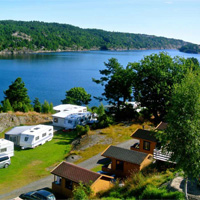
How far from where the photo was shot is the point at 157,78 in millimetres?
35781

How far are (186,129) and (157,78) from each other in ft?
79.7

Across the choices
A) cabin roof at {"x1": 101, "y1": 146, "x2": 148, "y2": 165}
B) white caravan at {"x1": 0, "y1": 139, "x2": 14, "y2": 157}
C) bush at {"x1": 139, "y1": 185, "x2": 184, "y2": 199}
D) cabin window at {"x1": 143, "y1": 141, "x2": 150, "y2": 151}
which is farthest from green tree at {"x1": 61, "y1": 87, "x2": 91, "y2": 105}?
bush at {"x1": 139, "y1": 185, "x2": 184, "y2": 199}

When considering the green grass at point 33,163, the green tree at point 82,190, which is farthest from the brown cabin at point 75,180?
the green grass at point 33,163

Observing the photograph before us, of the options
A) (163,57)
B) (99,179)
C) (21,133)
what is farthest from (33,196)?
(163,57)

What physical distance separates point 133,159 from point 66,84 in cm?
7767

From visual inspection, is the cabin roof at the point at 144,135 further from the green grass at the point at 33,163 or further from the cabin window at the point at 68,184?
the green grass at the point at 33,163

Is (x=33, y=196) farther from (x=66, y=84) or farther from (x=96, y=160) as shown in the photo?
(x=66, y=84)

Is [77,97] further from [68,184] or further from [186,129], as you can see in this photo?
[186,129]

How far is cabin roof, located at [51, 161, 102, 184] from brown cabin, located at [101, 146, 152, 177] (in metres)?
3.52

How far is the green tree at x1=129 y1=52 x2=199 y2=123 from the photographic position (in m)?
35.0

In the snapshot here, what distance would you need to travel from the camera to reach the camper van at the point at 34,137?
93.9 ft

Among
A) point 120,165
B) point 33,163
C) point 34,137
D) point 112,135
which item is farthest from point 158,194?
point 34,137

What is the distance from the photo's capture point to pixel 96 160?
24.9 meters

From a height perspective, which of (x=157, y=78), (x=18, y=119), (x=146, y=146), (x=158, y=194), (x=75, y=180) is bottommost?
(x=18, y=119)
